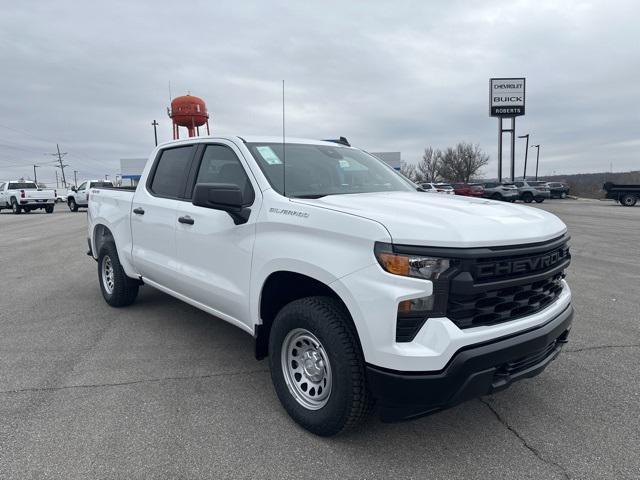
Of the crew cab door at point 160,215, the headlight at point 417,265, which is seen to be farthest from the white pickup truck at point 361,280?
the crew cab door at point 160,215

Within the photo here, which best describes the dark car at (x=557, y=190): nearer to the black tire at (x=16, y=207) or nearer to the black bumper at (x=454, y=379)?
the black tire at (x=16, y=207)

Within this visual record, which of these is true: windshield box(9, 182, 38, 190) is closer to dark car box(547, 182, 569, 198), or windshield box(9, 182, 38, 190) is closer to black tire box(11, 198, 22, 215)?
black tire box(11, 198, 22, 215)

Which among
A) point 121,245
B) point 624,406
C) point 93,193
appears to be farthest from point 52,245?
point 624,406

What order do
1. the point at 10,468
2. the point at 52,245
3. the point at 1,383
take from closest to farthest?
the point at 10,468 → the point at 1,383 → the point at 52,245

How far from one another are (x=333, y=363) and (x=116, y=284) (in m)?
3.71

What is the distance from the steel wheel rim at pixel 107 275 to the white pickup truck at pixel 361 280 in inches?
81.3

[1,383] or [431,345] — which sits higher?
[431,345]

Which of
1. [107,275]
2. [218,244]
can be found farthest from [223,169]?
[107,275]

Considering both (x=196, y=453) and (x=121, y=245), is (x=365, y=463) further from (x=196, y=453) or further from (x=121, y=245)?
(x=121, y=245)

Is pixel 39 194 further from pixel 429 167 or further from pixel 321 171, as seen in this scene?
pixel 429 167

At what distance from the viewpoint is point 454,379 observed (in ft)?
7.47

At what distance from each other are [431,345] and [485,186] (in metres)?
37.9

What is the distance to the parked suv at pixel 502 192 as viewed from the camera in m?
34.3

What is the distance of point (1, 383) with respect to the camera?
11.7ft
